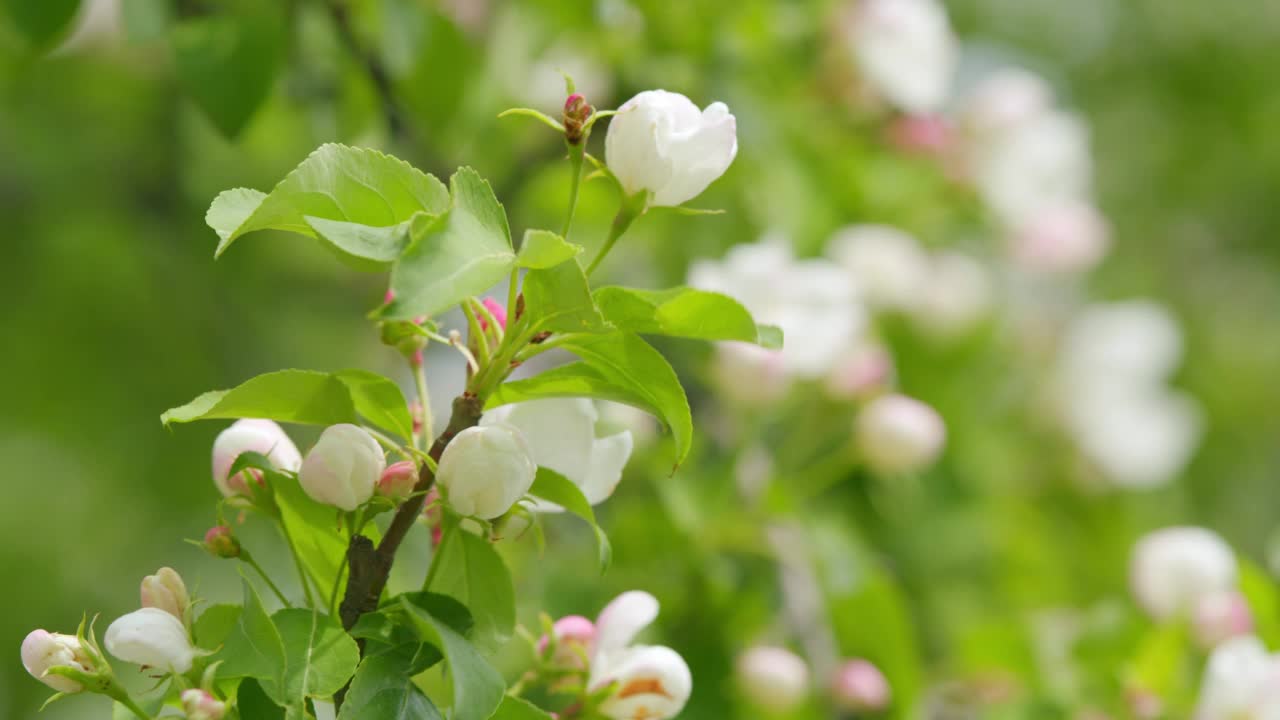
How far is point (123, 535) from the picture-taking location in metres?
2.60

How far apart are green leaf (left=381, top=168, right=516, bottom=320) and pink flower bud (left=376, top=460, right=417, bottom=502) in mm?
129

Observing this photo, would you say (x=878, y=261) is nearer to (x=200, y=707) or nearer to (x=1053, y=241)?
(x=1053, y=241)

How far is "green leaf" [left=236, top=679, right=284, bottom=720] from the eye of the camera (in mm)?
623

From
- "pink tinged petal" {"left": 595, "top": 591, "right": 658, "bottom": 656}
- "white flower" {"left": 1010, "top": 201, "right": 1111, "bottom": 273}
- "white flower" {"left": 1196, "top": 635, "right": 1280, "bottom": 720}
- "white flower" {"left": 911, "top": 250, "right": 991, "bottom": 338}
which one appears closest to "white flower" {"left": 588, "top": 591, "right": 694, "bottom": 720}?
"pink tinged petal" {"left": 595, "top": 591, "right": 658, "bottom": 656}

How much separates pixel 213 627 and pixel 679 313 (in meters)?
0.29

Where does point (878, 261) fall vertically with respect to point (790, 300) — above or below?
above

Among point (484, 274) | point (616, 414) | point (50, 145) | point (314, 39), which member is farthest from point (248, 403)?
point (50, 145)

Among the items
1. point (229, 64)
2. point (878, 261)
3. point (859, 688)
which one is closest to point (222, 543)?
point (229, 64)

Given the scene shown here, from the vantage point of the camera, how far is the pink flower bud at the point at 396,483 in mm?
649

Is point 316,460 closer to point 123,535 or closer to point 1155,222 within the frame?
point 123,535

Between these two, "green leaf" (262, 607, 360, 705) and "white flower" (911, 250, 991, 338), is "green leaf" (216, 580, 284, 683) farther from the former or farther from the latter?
"white flower" (911, 250, 991, 338)

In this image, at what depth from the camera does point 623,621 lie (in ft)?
2.52

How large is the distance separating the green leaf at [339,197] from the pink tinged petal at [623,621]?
275 millimetres

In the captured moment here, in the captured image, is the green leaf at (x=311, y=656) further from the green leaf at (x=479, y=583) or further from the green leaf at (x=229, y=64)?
the green leaf at (x=229, y=64)
